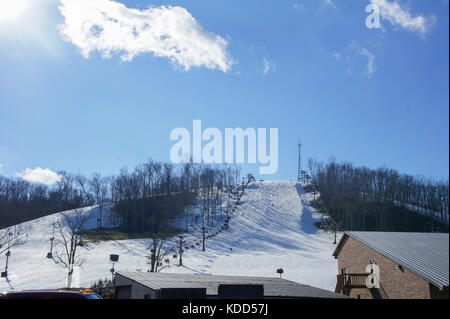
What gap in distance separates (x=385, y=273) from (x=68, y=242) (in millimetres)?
22030

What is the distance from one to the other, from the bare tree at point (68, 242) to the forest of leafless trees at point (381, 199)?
38502mm

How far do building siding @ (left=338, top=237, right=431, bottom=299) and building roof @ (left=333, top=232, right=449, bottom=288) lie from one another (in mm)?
378

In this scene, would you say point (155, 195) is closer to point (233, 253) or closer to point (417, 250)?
point (233, 253)

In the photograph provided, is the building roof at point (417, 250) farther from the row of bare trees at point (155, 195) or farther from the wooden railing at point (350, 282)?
the row of bare trees at point (155, 195)

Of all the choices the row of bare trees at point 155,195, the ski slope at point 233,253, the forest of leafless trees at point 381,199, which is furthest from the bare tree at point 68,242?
the forest of leafless trees at point 381,199

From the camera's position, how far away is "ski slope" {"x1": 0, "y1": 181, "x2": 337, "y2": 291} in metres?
19.5

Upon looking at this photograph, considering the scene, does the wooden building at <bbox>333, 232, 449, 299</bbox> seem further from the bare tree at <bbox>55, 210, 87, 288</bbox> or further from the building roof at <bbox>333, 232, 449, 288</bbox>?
the bare tree at <bbox>55, 210, 87, 288</bbox>

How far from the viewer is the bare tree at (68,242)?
21895mm

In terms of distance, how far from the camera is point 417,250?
17.5 m

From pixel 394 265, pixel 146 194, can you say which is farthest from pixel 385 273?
pixel 146 194

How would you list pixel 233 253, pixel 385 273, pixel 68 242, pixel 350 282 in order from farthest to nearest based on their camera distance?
1. pixel 233 253
2. pixel 68 242
3. pixel 350 282
4. pixel 385 273

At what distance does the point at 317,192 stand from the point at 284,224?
805 inches

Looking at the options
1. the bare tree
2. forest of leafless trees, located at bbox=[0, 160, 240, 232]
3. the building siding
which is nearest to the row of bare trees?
forest of leafless trees, located at bbox=[0, 160, 240, 232]
